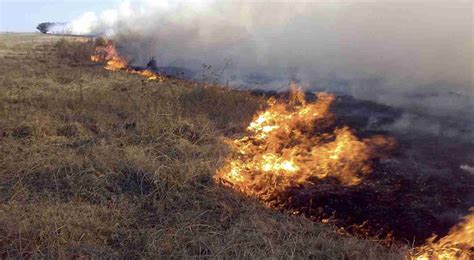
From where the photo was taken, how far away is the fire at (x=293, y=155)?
604 cm

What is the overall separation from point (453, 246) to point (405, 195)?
1.00 meters

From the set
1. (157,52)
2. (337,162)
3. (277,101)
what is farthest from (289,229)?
(157,52)

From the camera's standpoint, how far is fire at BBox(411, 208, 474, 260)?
439cm

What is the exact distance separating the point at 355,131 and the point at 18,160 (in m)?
5.06

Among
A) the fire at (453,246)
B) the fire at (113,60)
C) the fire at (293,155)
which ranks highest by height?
the fire at (113,60)

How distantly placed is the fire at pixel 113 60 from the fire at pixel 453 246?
10.3 metres

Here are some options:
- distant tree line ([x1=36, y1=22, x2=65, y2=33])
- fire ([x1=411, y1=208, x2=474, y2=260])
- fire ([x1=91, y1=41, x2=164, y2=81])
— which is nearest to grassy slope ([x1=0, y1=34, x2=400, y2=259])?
fire ([x1=411, y1=208, x2=474, y2=260])

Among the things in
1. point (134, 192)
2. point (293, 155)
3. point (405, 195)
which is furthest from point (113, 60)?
point (405, 195)

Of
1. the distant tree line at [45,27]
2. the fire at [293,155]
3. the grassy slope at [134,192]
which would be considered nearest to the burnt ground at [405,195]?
the fire at [293,155]

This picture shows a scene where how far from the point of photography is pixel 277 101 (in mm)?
9758

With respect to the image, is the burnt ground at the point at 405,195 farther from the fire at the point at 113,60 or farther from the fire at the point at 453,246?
the fire at the point at 113,60

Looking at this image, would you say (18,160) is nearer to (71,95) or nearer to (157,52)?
(71,95)

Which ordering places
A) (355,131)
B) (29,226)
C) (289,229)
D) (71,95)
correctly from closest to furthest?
(29,226), (289,229), (355,131), (71,95)

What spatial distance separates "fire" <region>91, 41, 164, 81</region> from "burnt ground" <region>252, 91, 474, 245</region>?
8778mm
